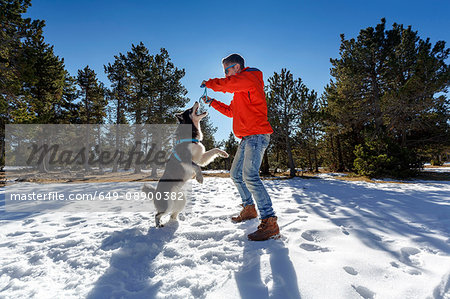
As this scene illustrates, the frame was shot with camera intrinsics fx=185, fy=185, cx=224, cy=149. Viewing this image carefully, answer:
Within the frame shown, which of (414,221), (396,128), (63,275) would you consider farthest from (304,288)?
(396,128)

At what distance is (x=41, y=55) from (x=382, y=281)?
913 inches

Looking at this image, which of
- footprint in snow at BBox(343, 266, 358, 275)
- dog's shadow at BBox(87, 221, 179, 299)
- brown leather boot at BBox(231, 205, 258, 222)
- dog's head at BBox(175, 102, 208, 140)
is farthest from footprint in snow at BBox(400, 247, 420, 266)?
dog's head at BBox(175, 102, 208, 140)

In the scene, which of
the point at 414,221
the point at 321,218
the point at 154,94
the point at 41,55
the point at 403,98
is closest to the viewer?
the point at 414,221

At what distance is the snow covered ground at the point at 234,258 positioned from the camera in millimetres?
1378

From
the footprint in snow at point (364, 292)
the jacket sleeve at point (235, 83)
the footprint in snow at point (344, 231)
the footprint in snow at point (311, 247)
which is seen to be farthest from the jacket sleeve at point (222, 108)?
the footprint in snow at point (364, 292)

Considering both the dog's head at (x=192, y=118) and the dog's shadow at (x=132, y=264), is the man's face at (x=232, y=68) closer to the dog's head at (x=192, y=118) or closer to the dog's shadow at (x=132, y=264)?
the dog's head at (x=192, y=118)

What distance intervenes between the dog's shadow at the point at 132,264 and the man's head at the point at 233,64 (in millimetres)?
2544

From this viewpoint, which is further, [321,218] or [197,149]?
[197,149]

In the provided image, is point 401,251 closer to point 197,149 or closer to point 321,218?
point 321,218

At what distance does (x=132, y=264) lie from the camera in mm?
1884

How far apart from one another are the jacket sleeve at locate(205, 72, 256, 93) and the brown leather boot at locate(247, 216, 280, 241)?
1.74 metres

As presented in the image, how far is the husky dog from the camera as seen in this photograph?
3.07m

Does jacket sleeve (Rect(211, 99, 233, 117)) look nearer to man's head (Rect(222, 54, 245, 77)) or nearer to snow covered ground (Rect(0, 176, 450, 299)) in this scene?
man's head (Rect(222, 54, 245, 77))

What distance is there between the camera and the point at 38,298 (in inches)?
54.3
